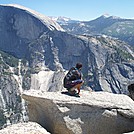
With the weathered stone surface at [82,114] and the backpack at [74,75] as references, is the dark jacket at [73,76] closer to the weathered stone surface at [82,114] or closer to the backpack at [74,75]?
the backpack at [74,75]

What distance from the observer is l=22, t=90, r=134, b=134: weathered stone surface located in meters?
19.3

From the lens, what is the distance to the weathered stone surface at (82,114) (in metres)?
19.3

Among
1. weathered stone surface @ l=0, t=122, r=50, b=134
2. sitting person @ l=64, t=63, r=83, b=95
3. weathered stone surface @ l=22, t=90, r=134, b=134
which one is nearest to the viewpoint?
weathered stone surface @ l=0, t=122, r=50, b=134

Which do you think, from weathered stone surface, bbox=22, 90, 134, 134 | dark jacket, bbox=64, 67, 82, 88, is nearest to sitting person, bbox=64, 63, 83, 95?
dark jacket, bbox=64, 67, 82, 88

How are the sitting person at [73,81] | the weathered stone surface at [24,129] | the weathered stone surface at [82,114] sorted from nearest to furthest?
the weathered stone surface at [24,129] < the weathered stone surface at [82,114] < the sitting person at [73,81]

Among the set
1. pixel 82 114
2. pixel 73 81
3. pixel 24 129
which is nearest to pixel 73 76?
pixel 73 81

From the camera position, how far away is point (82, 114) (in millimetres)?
19547

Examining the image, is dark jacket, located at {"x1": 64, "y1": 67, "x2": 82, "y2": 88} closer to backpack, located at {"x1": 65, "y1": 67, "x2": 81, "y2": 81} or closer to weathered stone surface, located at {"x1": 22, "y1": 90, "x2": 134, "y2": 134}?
backpack, located at {"x1": 65, "y1": 67, "x2": 81, "y2": 81}

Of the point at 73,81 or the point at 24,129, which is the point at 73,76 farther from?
the point at 24,129

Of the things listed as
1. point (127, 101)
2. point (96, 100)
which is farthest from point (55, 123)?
point (127, 101)

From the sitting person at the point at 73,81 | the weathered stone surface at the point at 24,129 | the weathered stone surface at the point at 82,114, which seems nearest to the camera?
the weathered stone surface at the point at 24,129

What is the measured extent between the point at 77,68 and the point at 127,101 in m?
3.73

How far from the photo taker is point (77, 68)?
21.1m

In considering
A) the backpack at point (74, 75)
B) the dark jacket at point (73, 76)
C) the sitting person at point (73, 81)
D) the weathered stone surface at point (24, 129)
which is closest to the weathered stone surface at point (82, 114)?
the sitting person at point (73, 81)
